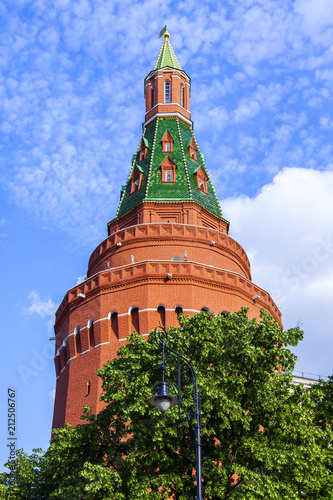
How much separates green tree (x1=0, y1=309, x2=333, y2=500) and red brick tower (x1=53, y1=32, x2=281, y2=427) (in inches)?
334

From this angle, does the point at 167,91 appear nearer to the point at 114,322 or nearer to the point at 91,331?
→ the point at 114,322

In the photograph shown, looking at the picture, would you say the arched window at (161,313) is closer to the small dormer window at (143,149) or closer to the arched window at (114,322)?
the arched window at (114,322)

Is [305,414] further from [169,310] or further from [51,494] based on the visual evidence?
[169,310]

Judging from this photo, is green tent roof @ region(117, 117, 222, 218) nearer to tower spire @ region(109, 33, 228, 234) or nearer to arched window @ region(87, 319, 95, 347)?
tower spire @ region(109, 33, 228, 234)

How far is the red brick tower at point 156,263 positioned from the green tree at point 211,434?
849cm

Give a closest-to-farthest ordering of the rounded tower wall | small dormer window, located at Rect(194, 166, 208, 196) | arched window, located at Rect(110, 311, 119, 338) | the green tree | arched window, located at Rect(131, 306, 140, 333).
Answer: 1. the green tree
2. arched window, located at Rect(131, 306, 140, 333)
3. arched window, located at Rect(110, 311, 119, 338)
4. the rounded tower wall
5. small dormer window, located at Rect(194, 166, 208, 196)

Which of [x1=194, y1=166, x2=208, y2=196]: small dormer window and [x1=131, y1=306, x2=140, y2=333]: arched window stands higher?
[x1=194, y1=166, x2=208, y2=196]: small dormer window

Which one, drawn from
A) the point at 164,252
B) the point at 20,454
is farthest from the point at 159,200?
the point at 20,454

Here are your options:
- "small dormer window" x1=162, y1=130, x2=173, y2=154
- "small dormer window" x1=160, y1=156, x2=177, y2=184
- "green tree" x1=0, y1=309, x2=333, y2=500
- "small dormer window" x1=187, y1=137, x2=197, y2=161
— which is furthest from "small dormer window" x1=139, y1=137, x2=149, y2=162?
"green tree" x1=0, y1=309, x2=333, y2=500

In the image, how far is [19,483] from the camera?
24766 millimetres

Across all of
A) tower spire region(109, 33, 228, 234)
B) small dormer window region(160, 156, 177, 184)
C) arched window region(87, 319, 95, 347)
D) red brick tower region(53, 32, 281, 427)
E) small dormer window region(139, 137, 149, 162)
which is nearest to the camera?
red brick tower region(53, 32, 281, 427)

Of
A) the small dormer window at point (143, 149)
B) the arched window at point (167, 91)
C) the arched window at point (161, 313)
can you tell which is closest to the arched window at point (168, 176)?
the small dormer window at point (143, 149)

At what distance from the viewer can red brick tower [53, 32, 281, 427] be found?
33.2m

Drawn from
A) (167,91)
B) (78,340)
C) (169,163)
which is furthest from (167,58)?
(78,340)
